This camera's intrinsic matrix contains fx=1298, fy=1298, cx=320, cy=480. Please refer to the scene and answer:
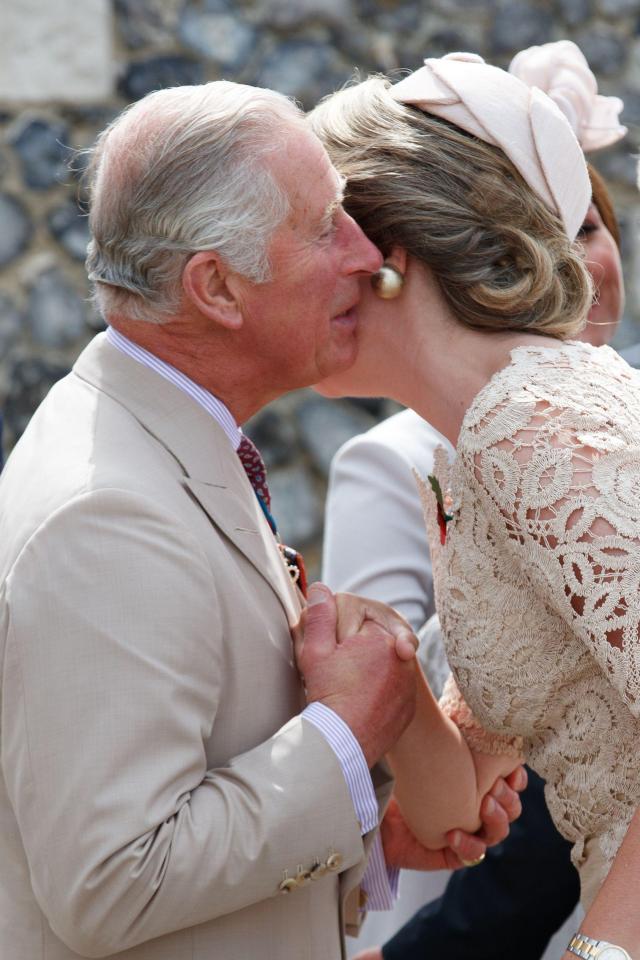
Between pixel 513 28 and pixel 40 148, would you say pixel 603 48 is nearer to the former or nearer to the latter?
pixel 513 28

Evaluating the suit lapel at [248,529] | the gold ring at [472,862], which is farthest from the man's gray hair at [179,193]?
the gold ring at [472,862]

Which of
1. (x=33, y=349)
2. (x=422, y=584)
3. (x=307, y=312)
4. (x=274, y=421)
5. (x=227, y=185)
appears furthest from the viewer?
(x=274, y=421)

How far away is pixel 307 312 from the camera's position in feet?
7.30

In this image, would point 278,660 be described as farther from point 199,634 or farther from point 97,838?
point 97,838

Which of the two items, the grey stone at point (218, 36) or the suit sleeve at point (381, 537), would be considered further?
the grey stone at point (218, 36)

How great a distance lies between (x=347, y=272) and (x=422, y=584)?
1.19 meters

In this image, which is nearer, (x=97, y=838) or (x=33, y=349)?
(x=97, y=838)

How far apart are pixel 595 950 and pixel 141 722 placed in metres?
0.71

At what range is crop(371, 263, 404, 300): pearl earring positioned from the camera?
2318 mm

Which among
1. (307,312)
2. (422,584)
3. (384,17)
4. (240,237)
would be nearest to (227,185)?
(240,237)

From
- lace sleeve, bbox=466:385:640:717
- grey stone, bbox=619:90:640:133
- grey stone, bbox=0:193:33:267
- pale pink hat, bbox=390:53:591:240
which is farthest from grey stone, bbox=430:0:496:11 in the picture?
lace sleeve, bbox=466:385:640:717

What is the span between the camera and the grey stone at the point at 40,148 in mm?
4363

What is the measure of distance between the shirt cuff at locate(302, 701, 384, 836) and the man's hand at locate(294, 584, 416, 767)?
0.01m

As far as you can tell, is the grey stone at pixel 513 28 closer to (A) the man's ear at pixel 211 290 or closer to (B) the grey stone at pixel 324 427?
(B) the grey stone at pixel 324 427
